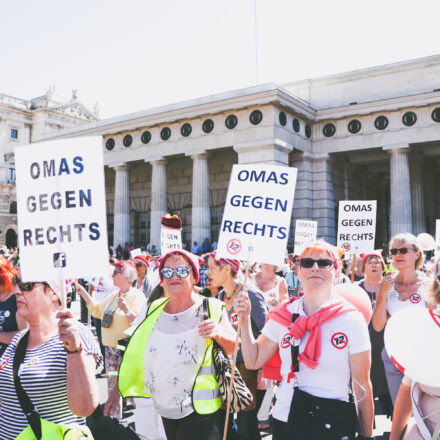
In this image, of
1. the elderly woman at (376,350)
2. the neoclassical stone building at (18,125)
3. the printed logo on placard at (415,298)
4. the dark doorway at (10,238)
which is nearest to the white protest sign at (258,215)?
the printed logo on placard at (415,298)

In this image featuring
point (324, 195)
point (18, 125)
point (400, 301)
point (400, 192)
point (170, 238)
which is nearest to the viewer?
point (400, 301)

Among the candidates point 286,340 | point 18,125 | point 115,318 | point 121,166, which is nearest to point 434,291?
point 286,340

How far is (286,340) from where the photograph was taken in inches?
124

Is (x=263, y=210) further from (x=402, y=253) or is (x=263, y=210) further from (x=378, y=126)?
(x=378, y=126)

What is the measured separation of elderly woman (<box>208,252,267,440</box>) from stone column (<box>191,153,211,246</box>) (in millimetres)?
22204

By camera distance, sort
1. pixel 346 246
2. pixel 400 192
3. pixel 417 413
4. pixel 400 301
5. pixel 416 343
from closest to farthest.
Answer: pixel 416 343, pixel 417 413, pixel 400 301, pixel 346 246, pixel 400 192

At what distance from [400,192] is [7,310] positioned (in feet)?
79.9

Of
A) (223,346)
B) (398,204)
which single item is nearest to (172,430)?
(223,346)

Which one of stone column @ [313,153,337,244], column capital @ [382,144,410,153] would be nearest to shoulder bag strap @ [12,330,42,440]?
stone column @ [313,153,337,244]

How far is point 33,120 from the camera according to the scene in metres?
56.9

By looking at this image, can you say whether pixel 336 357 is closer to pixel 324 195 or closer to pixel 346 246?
pixel 346 246

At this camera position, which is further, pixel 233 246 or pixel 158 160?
pixel 158 160

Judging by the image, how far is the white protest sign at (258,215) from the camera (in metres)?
4.22

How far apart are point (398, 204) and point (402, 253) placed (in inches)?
865
